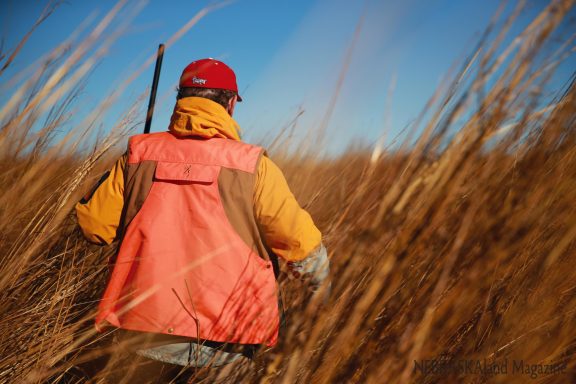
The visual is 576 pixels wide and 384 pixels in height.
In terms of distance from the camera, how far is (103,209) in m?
1.21

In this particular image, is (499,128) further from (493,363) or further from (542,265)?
(493,363)

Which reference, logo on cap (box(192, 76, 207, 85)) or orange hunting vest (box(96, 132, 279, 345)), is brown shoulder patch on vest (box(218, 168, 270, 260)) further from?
logo on cap (box(192, 76, 207, 85))

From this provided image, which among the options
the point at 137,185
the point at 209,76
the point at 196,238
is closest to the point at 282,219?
the point at 196,238

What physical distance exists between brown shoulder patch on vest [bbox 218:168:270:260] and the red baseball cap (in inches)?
16.9

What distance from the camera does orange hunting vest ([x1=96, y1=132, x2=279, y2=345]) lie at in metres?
1.02

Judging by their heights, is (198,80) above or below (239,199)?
above

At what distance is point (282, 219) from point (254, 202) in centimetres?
12

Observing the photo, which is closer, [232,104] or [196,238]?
[196,238]

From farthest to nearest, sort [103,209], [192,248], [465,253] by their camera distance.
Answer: [103,209] < [192,248] < [465,253]

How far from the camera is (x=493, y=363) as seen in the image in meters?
0.60

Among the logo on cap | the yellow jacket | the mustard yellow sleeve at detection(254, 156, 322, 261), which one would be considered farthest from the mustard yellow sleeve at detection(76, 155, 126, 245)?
the mustard yellow sleeve at detection(254, 156, 322, 261)

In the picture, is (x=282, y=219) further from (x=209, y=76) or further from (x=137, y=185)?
(x=209, y=76)

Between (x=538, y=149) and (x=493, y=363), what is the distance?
1.39ft

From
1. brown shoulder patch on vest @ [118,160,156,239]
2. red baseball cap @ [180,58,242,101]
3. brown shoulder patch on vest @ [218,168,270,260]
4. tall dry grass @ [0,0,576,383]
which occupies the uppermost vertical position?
red baseball cap @ [180,58,242,101]
